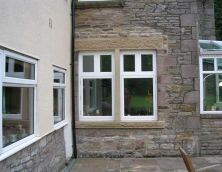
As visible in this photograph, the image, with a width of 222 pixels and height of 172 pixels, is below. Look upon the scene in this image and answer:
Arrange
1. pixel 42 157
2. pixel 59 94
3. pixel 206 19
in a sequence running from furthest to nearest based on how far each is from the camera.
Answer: pixel 206 19, pixel 59 94, pixel 42 157

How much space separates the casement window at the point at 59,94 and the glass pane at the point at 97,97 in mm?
912

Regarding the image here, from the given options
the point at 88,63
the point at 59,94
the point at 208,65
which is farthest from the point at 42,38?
the point at 208,65

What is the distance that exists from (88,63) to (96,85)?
0.64 meters

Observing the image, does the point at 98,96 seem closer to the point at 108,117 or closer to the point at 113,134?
the point at 108,117

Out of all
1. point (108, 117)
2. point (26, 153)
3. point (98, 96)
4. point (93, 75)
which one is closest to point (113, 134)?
point (108, 117)

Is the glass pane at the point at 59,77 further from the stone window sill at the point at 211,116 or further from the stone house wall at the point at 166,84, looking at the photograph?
the stone window sill at the point at 211,116

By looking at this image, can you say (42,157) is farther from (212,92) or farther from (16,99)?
(212,92)

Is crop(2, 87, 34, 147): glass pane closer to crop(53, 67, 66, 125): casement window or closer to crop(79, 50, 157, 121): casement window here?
crop(53, 67, 66, 125): casement window

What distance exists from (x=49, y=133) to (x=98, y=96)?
2.30 metres

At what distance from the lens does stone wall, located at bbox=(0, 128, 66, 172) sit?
3.38 metres

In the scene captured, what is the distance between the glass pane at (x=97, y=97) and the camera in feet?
22.3

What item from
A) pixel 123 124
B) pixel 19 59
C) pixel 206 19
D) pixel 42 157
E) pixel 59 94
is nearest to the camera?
pixel 19 59

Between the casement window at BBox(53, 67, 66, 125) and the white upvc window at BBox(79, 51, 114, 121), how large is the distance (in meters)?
0.82

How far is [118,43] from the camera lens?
6.57 m
